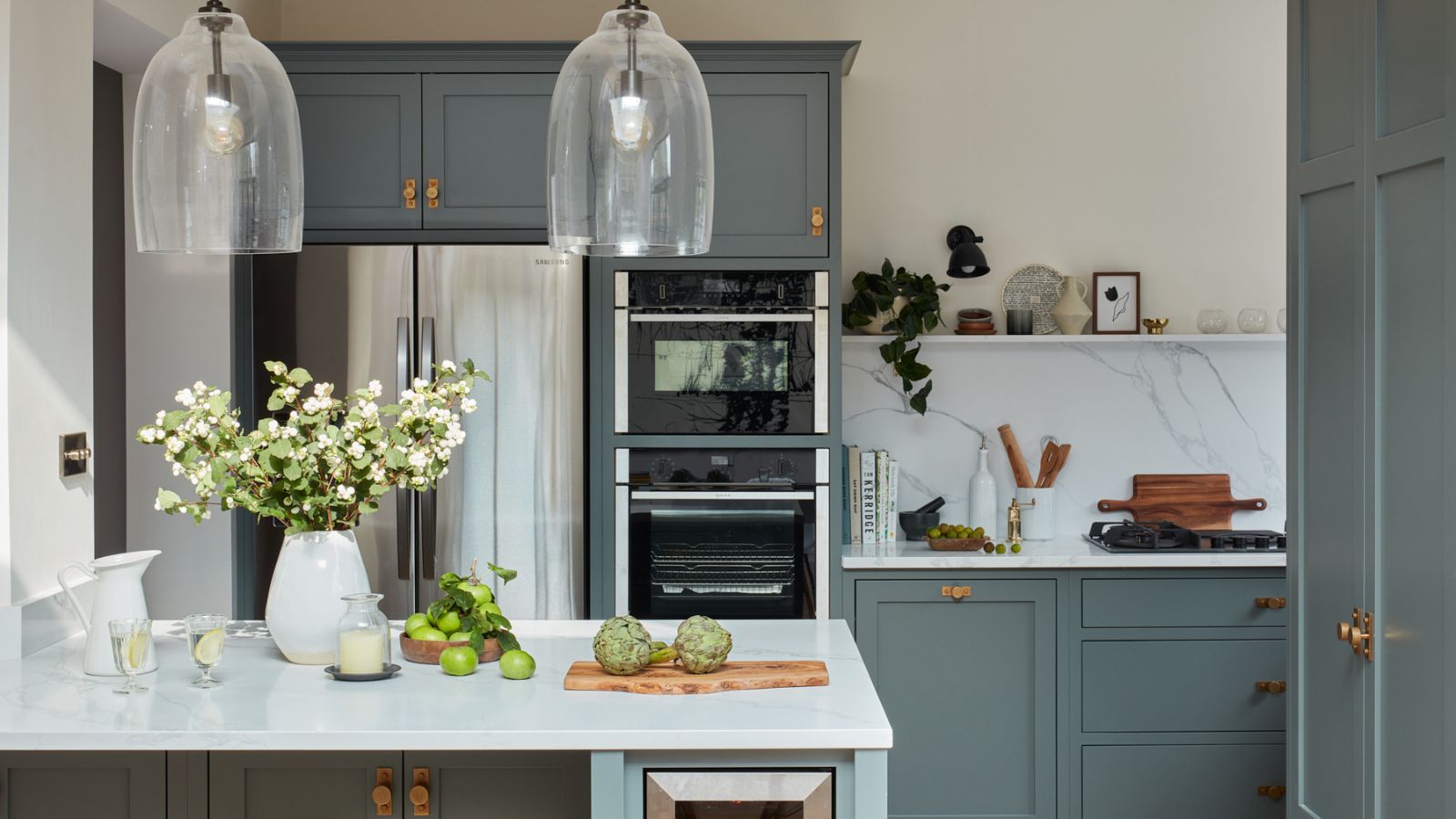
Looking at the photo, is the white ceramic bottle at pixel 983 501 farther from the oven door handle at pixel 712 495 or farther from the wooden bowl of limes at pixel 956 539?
the oven door handle at pixel 712 495

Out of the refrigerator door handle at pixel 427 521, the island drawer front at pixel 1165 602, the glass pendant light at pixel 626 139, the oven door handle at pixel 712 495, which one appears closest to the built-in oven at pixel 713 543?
the oven door handle at pixel 712 495

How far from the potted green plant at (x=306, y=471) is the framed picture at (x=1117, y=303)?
268 cm

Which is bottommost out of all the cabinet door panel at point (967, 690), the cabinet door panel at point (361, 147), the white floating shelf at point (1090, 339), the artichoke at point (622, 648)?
the cabinet door panel at point (967, 690)

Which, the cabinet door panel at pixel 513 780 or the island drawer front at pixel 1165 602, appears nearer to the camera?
the cabinet door panel at pixel 513 780

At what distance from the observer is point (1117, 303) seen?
4.19m

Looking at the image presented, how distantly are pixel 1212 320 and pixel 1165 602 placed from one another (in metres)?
1.06

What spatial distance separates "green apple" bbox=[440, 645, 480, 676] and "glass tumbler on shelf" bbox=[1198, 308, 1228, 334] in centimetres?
298

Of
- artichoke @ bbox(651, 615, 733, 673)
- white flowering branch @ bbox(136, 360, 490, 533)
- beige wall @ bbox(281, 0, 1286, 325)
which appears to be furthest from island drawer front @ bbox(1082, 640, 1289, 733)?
white flowering branch @ bbox(136, 360, 490, 533)

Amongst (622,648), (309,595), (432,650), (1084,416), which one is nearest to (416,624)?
(432,650)

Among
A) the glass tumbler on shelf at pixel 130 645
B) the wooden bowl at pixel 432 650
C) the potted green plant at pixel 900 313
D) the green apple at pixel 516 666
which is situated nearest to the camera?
the glass tumbler on shelf at pixel 130 645

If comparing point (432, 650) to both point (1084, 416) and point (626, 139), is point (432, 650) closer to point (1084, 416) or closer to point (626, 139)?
point (626, 139)

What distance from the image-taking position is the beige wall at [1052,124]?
13.9 feet

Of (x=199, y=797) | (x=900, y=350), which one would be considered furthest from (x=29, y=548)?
(x=900, y=350)

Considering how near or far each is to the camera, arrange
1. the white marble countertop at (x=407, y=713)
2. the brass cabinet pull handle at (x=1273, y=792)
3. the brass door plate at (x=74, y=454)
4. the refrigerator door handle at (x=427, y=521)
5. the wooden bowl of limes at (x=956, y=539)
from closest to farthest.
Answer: the white marble countertop at (x=407, y=713)
the brass door plate at (x=74, y=454)
the refrigerator door handle at (x=427, y=521)
the brass cabinet pull handle at (x=1273, y=792)
the wooden bowl of limes at (x=956, y=539)
